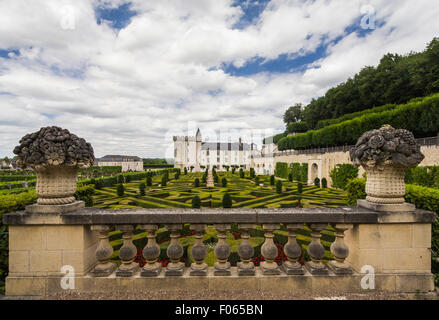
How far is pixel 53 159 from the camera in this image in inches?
87.4

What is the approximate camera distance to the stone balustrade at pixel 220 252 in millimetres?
2340

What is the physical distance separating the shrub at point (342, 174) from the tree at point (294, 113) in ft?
147

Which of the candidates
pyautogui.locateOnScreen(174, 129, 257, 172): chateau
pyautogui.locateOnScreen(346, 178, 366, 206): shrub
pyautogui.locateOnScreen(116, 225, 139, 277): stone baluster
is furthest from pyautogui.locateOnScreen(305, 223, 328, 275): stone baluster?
pyautogui.locateOnScreen(174, 129, 257, 172): chateau

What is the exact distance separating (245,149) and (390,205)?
220ft

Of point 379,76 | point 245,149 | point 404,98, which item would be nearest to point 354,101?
point 379,76

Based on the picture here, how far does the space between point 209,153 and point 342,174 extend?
5227 cm

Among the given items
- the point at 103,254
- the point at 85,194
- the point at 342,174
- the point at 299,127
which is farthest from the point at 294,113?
the point at 103,254

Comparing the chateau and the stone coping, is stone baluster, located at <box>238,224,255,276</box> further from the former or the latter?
the chateau

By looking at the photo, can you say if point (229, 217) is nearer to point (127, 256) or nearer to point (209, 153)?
point (127, 256)

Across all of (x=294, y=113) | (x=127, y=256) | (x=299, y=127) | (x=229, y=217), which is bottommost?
(x=127, y=256)

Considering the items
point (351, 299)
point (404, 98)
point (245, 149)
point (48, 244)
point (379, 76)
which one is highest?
point (379, 76)

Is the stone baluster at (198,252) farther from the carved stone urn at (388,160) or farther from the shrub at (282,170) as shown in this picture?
the shrub at (282,170)

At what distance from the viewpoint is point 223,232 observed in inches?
94.7
